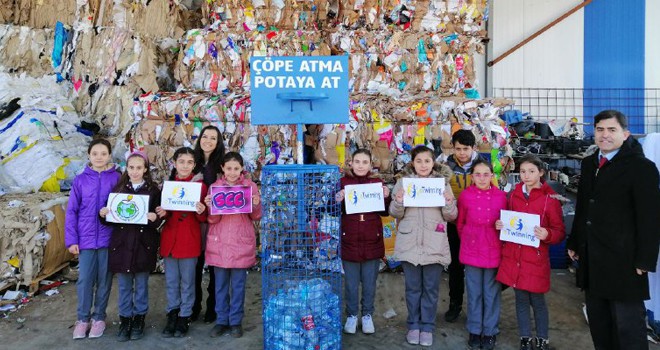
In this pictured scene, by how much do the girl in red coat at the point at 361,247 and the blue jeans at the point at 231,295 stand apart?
765 millimetres

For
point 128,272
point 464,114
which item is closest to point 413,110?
point 464,114

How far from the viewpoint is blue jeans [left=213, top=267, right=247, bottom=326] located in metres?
3.45

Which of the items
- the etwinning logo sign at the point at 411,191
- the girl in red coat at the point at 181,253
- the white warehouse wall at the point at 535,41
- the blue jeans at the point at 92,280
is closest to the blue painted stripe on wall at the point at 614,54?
the white warehouse wall at the point at 535,41

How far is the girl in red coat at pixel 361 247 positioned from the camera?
339cm

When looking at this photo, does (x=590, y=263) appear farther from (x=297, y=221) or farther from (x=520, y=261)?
(x=297, y=221)

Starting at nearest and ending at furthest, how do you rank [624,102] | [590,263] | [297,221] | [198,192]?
[590,263] → [297,221] → [198,192] → [624,102]

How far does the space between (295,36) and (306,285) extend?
3217 mm

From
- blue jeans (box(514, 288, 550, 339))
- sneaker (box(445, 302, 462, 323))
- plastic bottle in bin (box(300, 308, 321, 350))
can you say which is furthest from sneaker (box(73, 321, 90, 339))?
blue jeans (box(514, 288, 550, 339))

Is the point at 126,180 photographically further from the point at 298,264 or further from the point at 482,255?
the point at 482,255

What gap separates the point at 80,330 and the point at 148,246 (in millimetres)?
795

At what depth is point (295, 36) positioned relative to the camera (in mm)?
5320

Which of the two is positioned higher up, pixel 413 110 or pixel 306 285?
pixel 413 110

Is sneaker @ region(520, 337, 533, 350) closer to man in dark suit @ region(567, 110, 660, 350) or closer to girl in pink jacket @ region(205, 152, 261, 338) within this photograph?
man in dark suit @ region(567, 110, 660, 350)

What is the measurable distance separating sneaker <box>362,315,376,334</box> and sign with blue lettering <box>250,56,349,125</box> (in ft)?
4.92
